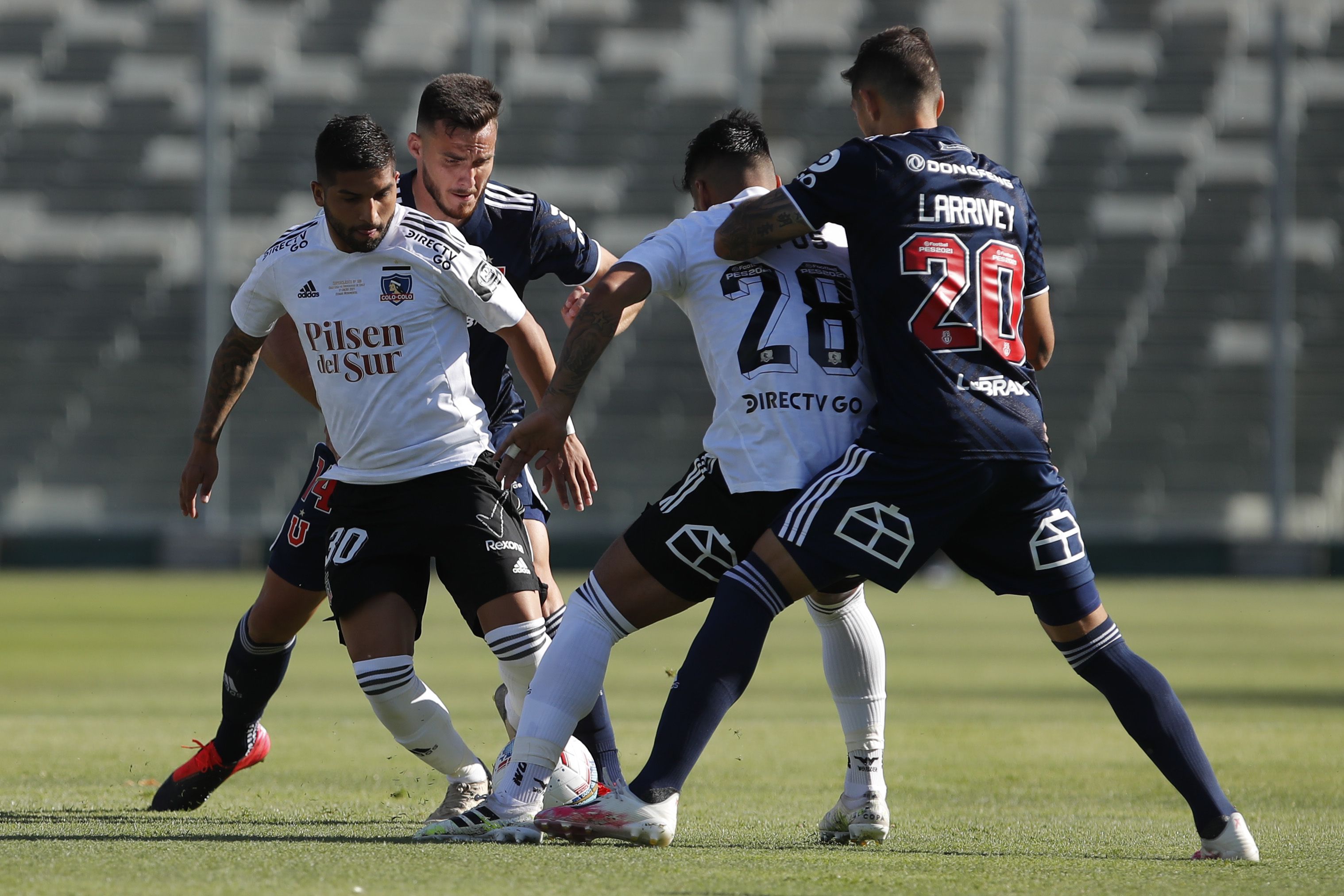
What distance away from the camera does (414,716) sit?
14.3 ft

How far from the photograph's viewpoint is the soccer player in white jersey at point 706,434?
161 inches

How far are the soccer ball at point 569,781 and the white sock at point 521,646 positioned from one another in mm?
171

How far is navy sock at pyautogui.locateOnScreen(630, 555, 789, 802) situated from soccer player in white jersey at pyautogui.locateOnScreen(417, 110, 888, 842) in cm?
15

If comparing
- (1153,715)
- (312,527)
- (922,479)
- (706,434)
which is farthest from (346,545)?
(1153,715)

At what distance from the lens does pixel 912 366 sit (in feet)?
13.2

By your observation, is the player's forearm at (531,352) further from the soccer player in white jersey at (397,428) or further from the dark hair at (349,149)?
the dark hair at (349,149)

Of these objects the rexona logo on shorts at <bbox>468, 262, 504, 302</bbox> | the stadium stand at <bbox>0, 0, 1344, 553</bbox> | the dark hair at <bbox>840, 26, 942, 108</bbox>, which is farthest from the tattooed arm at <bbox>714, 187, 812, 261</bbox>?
the stadium stand at <bbox>0, 0, 1344, 553</bbox>

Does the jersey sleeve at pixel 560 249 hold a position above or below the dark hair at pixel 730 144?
below

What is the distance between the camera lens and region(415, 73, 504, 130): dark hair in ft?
15.5

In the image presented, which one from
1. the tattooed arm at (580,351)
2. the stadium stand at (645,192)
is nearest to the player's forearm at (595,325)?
the tattooed arm at (580,351)

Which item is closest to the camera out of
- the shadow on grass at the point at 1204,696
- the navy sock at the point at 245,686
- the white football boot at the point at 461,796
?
the white football boot at the point at 461,796

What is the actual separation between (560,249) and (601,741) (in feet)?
4.96

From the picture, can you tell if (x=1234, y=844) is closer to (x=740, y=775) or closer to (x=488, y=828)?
(x=488, y=828)

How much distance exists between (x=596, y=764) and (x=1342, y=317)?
843 inches
